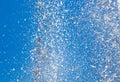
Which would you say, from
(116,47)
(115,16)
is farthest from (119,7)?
(116,47)

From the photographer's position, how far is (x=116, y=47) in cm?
1439

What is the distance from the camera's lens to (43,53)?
15.6m

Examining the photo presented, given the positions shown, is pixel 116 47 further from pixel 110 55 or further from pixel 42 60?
pixel 42 60

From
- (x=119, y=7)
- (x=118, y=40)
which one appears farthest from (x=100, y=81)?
(x=119, y=7)

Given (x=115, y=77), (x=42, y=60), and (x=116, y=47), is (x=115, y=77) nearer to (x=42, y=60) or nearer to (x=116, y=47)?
(x=116, y=47)

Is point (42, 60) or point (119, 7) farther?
point (42, 60)

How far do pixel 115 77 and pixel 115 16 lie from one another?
1.93 metres

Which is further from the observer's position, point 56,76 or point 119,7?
point 56,76

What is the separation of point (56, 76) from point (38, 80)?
69 centimetres

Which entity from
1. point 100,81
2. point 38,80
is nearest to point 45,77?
point 38,80

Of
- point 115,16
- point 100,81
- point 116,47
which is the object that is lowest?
point 100,81

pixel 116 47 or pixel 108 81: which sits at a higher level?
pixel 116 47

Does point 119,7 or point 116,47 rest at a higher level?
point 119,7

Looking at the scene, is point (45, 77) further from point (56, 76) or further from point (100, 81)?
point (100, 81)
